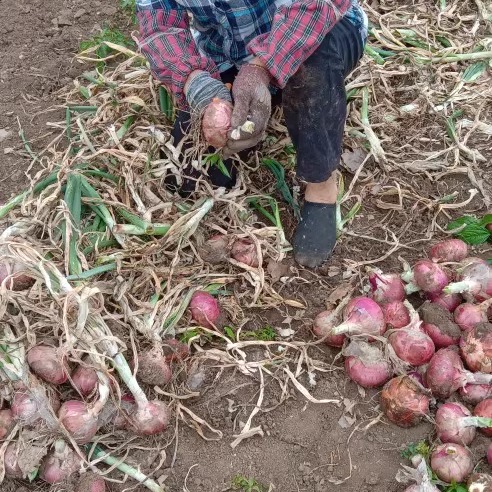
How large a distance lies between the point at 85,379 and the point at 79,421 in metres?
0.11

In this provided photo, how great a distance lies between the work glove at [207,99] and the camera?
5.89 feet

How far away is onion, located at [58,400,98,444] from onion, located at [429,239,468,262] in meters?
1.01

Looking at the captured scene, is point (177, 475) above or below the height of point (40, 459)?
below

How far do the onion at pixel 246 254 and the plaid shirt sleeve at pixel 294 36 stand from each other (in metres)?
0.47

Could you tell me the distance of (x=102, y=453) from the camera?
63.1 inches

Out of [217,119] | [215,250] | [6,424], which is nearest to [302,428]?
[215,250]

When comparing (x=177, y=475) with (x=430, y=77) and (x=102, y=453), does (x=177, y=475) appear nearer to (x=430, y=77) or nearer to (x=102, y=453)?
(x=102, y=453)

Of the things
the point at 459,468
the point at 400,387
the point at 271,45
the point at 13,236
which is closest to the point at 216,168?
the point at 271,45

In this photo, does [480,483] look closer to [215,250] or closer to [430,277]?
[430,277]

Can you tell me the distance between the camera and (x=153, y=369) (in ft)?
5.45

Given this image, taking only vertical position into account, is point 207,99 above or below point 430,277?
above

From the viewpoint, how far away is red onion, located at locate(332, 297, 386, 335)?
1.72 metres

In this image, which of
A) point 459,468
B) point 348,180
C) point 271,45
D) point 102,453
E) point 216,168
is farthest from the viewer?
point 348,180

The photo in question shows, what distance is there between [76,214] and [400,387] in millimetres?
976
